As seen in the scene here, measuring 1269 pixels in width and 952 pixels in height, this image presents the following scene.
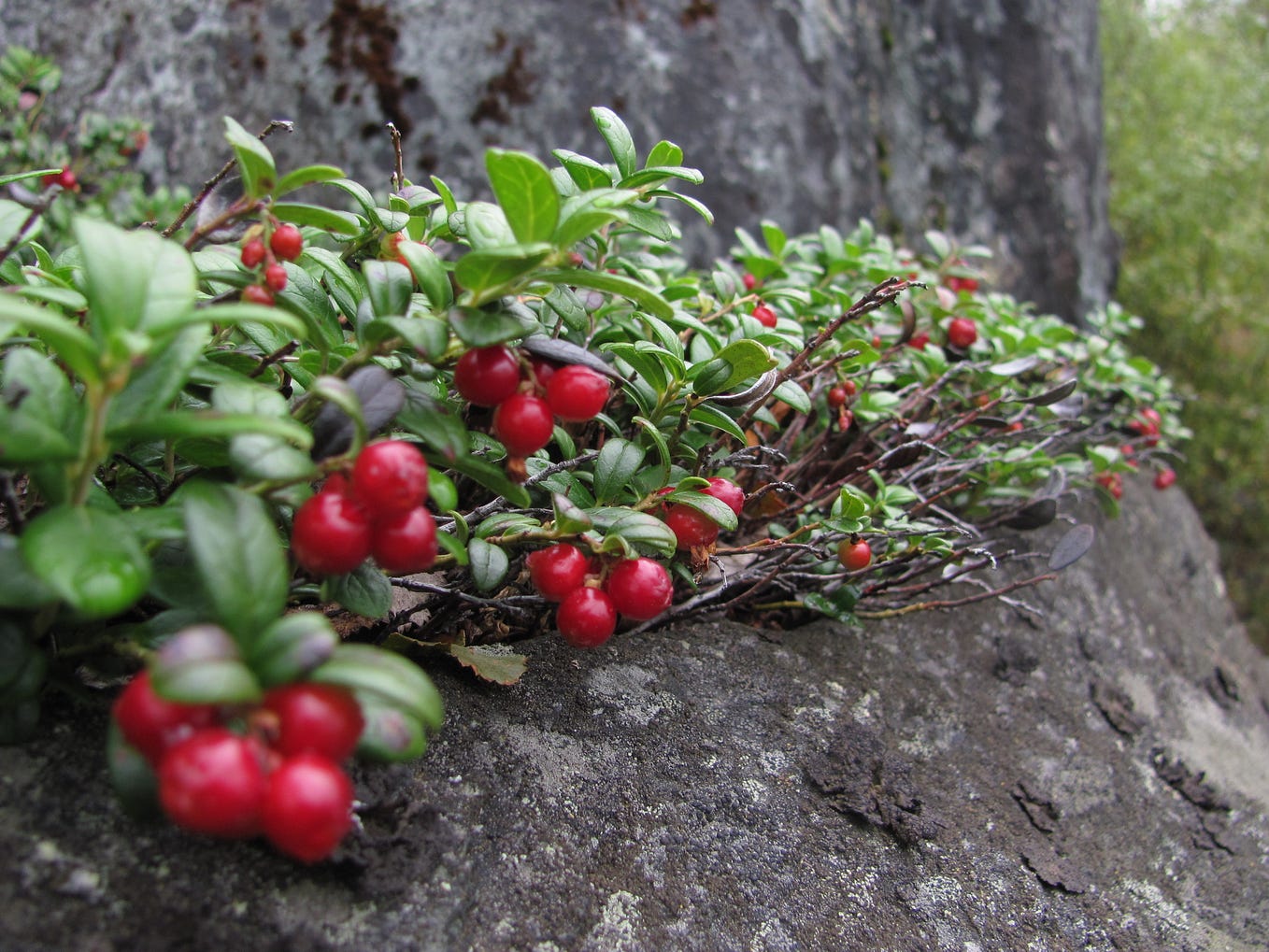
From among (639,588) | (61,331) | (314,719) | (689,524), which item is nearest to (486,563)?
(639,588)

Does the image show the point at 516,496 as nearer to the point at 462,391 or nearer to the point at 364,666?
the point at 462,391

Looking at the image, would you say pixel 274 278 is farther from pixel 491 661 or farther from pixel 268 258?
pixel 491 661

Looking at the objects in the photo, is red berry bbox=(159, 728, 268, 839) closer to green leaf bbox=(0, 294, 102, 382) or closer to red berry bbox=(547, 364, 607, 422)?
green leaf bbox=(0, 294, 102, 382)

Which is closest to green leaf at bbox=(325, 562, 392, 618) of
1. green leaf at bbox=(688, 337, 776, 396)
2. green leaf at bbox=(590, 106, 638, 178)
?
green leaf at bbox=(688, 337, 776, 396)

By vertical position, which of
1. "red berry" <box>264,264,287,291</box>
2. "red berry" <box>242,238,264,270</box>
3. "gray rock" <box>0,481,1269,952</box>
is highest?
"red berry" <box>242,238,264,270</box>

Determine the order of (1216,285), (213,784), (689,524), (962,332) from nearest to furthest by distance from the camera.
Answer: (213,784)
(689,524)
(962,332)
(1216,285)

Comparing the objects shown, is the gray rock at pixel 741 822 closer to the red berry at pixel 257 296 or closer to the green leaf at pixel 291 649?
the green leaf at pixel 291 649
